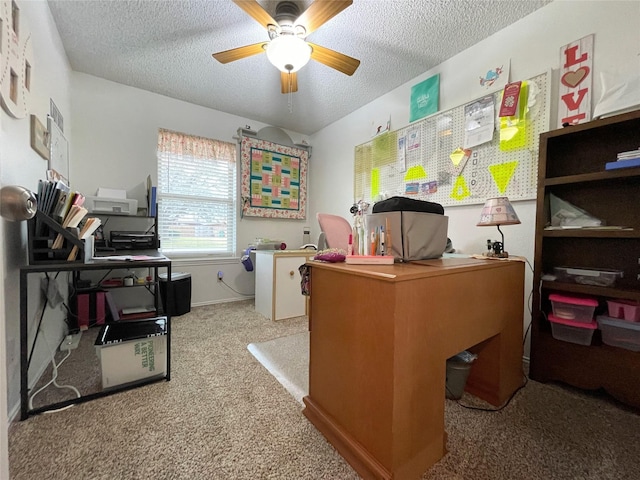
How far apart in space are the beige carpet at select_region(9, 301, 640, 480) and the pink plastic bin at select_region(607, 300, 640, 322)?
0.47m

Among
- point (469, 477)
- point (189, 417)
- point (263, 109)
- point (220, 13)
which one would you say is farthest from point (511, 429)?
point (263, 109)

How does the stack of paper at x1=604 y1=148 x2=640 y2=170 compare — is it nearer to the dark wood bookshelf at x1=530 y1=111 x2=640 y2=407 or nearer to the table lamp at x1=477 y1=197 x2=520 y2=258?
the dark wood bookshelf at x1=530 y1=111 x2=640 y2=407

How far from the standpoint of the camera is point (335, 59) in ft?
6.30

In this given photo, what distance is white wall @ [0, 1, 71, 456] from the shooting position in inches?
45.2

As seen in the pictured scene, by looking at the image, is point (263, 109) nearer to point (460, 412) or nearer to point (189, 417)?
point (189, 417)

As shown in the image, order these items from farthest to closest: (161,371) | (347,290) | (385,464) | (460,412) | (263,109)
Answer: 1. (263,109)
2. (161,371)
3. (460,412)
4. (347,290)
5. (385,464)

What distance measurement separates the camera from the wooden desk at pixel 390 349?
82 centimetres

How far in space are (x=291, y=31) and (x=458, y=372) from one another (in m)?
2.37

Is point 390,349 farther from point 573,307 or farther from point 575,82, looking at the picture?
point 575,82

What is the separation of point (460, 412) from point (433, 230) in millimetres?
928

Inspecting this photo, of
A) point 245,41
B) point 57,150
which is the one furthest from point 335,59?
point 57,150

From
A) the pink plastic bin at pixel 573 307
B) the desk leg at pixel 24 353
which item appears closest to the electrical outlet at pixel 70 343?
the desk leg at pixel 24 353

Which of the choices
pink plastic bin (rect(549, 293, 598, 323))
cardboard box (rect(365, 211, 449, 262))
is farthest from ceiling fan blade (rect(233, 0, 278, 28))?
pink plastic bin (rect(549, 293, 598, 323))

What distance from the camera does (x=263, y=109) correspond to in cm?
319
